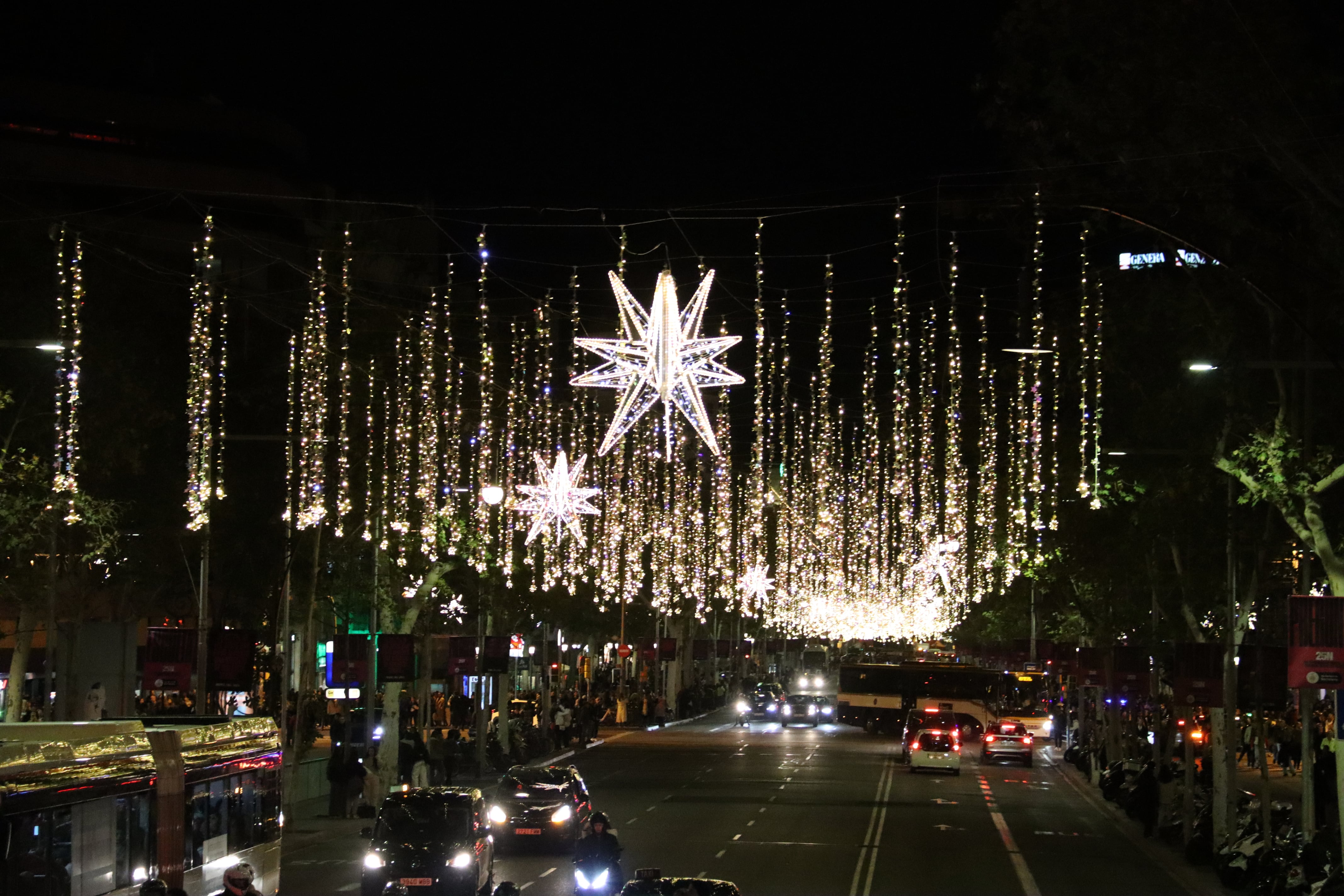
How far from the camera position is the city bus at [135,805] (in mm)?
11992

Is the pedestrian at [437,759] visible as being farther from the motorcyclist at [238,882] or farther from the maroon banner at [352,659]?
the motorcyclist at [238,882]

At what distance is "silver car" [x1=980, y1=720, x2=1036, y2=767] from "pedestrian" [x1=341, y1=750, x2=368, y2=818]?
91.9ft

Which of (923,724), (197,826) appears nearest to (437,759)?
(923,724)

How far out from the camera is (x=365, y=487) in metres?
37.9

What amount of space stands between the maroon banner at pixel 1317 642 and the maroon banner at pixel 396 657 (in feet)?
75.6

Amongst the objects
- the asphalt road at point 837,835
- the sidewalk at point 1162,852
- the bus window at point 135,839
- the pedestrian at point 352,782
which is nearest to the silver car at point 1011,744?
the asphalt road at point 837,835

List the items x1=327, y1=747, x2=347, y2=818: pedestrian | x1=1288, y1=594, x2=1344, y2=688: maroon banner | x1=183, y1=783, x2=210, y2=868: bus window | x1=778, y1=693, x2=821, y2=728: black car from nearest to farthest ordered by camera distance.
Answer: x1=183, y1=783, x2=210, y2=868: bus window < x1=1288, y1=594, x2=1344, y2=688: maroon banner < x1=327, y1=747, x2=347, y2=818: pedestrian < x1=778, y1=693, x2=821, y2=728: black car

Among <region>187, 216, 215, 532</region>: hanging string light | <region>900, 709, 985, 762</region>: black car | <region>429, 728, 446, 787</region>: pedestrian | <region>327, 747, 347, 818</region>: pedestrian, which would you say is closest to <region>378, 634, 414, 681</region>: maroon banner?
<region>429, 728, 446, 787</region>: pedestrian

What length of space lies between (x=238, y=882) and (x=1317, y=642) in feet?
44.1

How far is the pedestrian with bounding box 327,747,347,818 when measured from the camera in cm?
3416

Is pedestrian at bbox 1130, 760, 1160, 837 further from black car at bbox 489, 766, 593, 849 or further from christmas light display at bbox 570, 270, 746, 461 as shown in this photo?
christmas light display at bbox 570, 270, 746, 461

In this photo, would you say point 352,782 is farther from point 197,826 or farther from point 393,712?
point 197,826

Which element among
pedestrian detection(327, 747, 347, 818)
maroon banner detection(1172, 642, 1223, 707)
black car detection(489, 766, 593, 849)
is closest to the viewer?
black car detection(489, 766, 593, 849)

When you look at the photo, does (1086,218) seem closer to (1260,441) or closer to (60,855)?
(1260,441)
